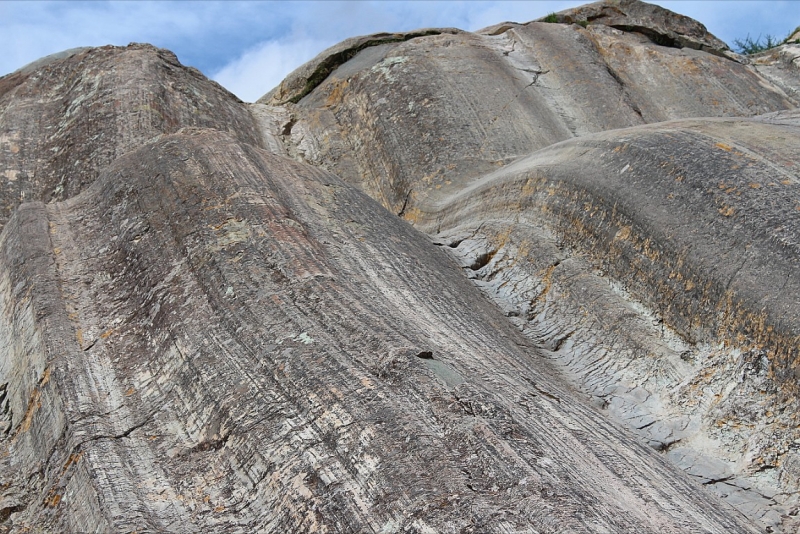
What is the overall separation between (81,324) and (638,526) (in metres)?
2.91

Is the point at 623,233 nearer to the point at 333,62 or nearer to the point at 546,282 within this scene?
the point at 546,282

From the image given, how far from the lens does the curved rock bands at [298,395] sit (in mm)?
3115

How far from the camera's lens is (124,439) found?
12.2ft

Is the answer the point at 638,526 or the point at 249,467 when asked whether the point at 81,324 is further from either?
the point at 638,526

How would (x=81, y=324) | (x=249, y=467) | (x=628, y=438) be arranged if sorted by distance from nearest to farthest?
(x=249, y=467) → (x=628, y=438) → (x=81, y=324)

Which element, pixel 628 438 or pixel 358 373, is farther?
pixel 628 438

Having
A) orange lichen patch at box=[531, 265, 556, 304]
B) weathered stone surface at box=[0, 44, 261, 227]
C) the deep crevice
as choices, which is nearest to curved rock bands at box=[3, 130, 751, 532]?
orange lichen patch at box=[531, 265, 556, 304]

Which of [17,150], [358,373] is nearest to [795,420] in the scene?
[358,373]

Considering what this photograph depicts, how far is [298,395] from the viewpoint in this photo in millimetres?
3547

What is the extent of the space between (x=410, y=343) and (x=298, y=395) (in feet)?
1.86

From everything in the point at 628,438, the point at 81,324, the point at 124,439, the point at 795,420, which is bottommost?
the point at 795,420

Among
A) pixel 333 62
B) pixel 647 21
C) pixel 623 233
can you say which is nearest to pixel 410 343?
pixel 623 233

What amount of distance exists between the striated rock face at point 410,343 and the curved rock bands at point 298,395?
13mm

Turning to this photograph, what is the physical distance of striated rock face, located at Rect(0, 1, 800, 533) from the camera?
3256 millimetres
